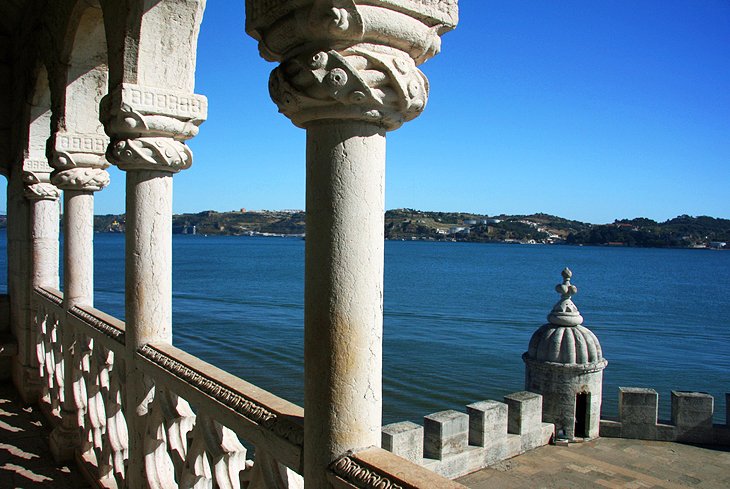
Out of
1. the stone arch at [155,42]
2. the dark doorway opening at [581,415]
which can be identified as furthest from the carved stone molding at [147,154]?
the dark doorway opening at [581,415]

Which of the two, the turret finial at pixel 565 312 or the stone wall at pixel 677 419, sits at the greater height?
the turret finial at pixel 565 312

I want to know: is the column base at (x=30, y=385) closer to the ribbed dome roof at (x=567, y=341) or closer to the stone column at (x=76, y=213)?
the stone column at (x=76, y=213)

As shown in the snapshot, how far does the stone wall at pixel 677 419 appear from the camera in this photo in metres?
11.6

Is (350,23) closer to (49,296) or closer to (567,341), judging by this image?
(49,296)

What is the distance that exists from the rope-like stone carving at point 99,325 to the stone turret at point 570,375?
9630 mm

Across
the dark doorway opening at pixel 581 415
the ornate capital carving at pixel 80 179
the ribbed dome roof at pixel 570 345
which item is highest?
the ornate capital carving at pixel 80 179

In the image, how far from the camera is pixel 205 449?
2.82 m

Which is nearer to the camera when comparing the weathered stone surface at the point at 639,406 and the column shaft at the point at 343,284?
the column shaft at the point at 343,284

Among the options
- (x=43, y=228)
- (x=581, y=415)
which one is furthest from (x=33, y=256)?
(x=581, y=415)

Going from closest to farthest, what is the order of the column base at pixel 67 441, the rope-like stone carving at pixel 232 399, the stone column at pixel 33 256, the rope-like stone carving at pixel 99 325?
1. the rope-like stone carving at pixel 232 399
2. the rope-like stone carving at pixel 99 325
3. the column base at pixel 67 441
4. the stone column at pixel 33 256

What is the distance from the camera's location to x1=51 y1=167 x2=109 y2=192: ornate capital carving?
5.04 m

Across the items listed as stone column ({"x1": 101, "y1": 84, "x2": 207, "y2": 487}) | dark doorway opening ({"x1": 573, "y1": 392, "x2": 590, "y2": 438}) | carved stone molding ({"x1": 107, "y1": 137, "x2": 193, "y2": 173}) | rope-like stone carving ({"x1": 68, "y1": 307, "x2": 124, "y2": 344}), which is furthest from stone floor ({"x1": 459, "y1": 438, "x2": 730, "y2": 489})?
carved stone molding ({"x1": 107, "y1": 137, "x2": 193, "y2": 173})

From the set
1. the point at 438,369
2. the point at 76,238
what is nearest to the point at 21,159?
the point at 76,238

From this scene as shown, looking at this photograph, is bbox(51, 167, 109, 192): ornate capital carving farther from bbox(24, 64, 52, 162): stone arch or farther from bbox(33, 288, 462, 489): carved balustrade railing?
bbox(24, 64, 52, 162): stone arch
